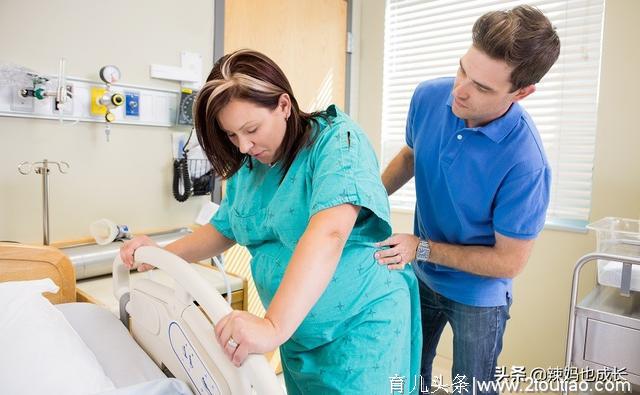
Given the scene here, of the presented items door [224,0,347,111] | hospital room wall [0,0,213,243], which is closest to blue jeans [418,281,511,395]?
hospital room wall [0,0,213,243]

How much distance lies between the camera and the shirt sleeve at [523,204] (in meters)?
1.13

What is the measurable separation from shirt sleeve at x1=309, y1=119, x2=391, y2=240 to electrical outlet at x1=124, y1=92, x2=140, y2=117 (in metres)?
1.18

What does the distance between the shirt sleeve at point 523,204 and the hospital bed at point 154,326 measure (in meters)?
0.75

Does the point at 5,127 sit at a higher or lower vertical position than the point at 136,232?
higher

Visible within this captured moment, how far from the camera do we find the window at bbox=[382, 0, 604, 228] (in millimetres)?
2096

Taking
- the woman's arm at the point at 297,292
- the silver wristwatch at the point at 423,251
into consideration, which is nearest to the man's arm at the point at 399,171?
the silver wristwatch at the point at 423,251

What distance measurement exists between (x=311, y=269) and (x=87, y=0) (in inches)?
58.2

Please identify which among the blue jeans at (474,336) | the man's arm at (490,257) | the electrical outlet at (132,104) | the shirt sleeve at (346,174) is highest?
the electrical outlet at (132,104)

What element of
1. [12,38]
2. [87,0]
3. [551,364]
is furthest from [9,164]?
[551,364]

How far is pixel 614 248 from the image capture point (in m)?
1.53

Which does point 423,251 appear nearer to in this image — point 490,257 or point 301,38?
point 490,257

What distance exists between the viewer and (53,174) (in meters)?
1.64

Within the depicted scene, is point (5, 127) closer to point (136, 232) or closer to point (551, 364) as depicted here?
point (136, 232)

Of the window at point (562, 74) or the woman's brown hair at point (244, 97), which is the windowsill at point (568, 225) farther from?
the woman's brown hair at point (244, 97)
